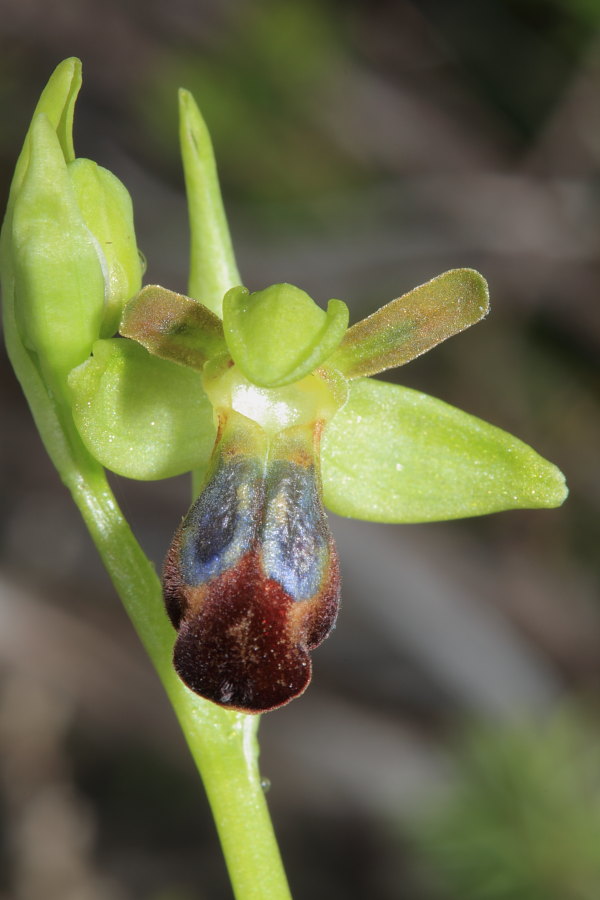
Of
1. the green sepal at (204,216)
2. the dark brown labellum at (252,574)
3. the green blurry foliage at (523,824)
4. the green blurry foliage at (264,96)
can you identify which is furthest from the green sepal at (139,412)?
the green blurry foliage at (264,96)

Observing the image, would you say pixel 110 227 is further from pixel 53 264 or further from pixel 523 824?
pixel 523 824

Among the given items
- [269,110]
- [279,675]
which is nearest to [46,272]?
[279,675]

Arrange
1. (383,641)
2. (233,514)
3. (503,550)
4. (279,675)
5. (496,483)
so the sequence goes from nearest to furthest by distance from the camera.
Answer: (279,675), (233,514), (496,483), (383,641), (503,550)

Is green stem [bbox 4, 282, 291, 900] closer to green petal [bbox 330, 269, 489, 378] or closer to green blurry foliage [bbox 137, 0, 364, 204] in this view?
green petal [bbox 330, 269, 489, 378]

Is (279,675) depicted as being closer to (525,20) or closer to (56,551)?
(56,551)

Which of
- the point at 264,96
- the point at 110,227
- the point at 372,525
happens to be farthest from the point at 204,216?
the point at 264,96

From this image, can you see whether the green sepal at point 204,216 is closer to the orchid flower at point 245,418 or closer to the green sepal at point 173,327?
the orchid flower at point 245,418
